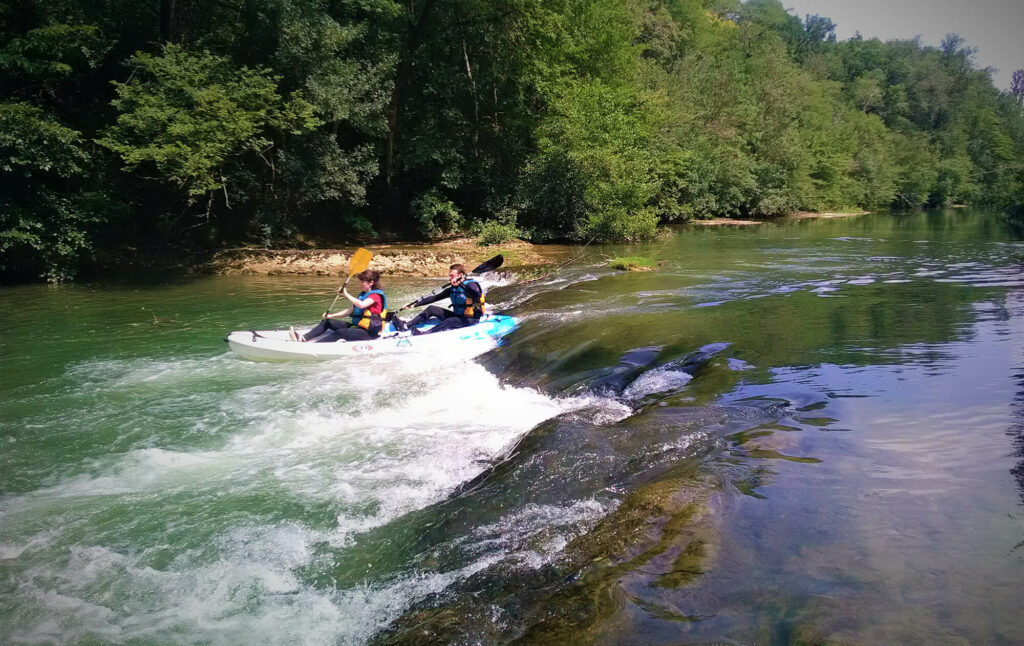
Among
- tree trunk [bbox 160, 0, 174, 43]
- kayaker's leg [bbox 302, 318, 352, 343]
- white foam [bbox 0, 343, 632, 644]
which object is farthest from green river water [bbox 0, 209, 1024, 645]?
tree trunk [bbox 160, 0, 174, 43]

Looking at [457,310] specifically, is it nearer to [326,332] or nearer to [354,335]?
[354,335]

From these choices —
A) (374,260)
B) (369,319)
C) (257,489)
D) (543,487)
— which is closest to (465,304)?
(369,319)

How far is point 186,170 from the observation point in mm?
15094

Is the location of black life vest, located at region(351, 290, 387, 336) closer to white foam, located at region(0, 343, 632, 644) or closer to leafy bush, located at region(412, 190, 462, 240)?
white foam, located at region(0, 343, 632, 644)

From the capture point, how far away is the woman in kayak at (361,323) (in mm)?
9625

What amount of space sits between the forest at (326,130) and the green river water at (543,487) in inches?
285

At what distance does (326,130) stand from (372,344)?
13128 millimetres

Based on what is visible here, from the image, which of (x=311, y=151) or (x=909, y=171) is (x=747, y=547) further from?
(x=909, y=171)

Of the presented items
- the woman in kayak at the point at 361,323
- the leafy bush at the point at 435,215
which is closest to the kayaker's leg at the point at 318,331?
the woman in kayak at the point at 361,323

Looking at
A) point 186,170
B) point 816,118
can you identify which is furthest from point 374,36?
point 816,118

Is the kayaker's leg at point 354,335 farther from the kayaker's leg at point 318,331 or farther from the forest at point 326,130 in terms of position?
the forest at point 326,130

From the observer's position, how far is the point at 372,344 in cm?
953

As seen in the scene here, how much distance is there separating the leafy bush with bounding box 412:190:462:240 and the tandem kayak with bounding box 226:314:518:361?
11759 millimetres

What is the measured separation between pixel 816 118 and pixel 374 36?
35.6m
